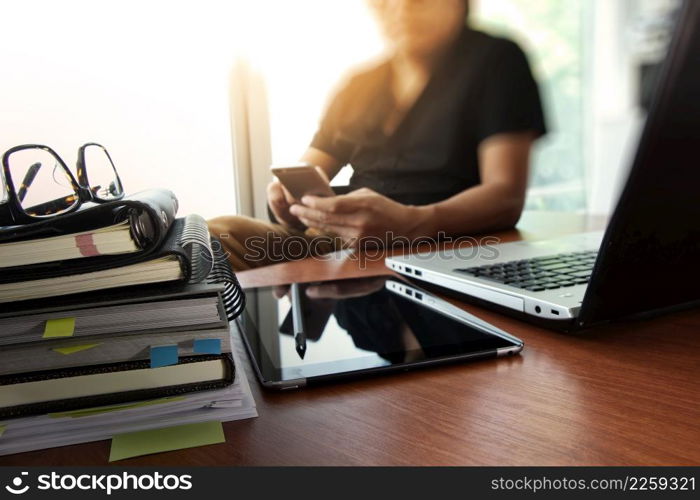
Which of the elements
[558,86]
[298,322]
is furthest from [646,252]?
[558,86]

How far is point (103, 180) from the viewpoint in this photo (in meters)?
A: 0.54

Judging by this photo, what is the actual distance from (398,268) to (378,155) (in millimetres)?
945

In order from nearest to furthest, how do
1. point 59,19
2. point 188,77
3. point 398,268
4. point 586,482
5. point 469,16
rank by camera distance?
1. point 586,482
2. point 398,268
3. point 59,19
4. point 188,77
5. point 469,16

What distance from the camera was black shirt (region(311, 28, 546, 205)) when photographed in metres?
1.49

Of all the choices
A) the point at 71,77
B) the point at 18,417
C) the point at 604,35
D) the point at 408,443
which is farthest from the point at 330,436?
the point at 604,35

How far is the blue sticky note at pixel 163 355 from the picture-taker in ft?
1.01

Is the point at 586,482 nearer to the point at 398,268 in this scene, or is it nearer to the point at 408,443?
the point at 408,443

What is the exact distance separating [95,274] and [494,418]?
9.5 inches

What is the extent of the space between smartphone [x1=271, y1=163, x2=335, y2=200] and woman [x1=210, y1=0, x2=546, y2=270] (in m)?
0.06

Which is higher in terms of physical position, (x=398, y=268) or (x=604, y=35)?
(x=604, y=35)

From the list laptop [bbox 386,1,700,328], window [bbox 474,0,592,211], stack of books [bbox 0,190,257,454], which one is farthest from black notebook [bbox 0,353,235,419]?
window [bbox 474,0,592,211]

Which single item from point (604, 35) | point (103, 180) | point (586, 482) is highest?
point (604, 35)

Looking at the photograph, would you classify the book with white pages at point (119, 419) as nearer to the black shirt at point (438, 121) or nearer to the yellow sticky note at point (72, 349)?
the yellow sticky note at point (72, 349)

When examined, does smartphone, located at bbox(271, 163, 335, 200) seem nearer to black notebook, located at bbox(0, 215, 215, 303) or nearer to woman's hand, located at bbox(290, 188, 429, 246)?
woman's hand, located at bbox(290, 188, 429, 246)
